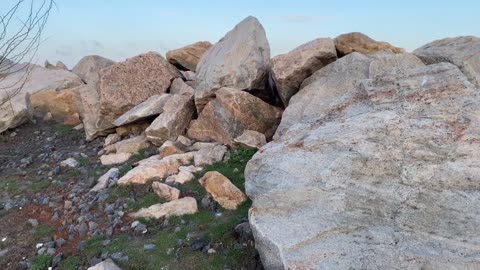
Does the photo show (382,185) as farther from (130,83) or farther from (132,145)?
(130,83)

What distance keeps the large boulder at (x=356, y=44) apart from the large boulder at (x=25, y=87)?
32.0ft

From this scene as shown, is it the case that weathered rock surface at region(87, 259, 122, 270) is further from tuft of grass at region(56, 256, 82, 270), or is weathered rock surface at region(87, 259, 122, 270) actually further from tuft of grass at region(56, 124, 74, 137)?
tuft of grass at region(56, 124, 74, 137)

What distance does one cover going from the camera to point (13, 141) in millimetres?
15953

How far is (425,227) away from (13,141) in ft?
46.2

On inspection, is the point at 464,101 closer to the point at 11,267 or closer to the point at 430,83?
the point at 430,83

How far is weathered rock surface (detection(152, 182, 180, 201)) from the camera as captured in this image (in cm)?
945

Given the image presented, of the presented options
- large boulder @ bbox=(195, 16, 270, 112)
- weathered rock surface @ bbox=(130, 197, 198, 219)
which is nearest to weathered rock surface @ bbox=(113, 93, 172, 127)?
large boulder @ bbox=(195, 16, 270, 112)

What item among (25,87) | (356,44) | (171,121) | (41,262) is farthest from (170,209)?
(25,87)

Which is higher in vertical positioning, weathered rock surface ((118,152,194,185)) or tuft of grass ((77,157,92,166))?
weathered rock surface ((118,152,194,185))

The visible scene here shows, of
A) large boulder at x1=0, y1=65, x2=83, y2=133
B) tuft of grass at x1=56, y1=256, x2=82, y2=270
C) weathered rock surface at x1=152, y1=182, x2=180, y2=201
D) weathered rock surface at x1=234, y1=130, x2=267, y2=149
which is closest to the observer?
tuft of grass at x1=56, y1=256, x2=82, y2=270

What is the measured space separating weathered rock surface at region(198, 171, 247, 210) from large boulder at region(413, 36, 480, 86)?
465cm

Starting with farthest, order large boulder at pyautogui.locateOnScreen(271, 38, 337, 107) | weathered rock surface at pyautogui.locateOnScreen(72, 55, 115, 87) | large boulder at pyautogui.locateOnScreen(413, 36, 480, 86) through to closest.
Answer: weathered rock surface at pyautogui.locateOnScreen(72, 55, 115, 87) < large boulder at pyautogui.locateOnScreen(271, 38, 337, 107) < large boulder at pyautogui.locateOnScreen(413, 36, 480, 86)

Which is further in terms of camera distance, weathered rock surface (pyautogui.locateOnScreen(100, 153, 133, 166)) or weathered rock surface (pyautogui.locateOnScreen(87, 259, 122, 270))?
weathered rock surface (pyautogui.locateOnScreen(100, 153, 133, 166))

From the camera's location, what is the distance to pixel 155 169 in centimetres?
1059
